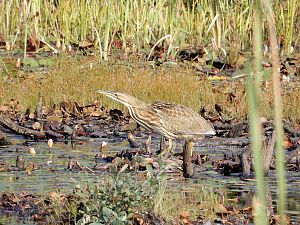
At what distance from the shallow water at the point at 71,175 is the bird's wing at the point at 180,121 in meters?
0.28

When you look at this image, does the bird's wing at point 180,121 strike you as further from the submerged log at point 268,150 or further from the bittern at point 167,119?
the submerged log at point 268,150

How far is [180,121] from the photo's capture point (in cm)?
885

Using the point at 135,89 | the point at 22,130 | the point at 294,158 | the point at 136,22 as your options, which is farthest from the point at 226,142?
the point at 136,22

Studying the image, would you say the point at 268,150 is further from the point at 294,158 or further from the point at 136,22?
the point at 136,22

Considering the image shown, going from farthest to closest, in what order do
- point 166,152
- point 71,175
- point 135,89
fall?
point 135,89 < point 166,152 < point 71,175

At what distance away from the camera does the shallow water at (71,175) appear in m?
6.75

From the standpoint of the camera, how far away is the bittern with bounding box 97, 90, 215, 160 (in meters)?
8.86

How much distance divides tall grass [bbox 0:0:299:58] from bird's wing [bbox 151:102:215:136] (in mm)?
6735

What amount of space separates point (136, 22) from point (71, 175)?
9.18 m

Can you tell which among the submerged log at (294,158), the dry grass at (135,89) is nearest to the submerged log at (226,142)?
the dry grass at (135,89)

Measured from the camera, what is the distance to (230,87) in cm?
1283

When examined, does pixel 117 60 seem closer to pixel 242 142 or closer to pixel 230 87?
pixel 230 87

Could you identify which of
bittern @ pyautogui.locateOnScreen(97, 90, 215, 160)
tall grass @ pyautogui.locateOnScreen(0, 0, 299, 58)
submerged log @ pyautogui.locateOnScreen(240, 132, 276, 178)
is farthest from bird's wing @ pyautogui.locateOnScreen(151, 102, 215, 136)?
tall grass @ pyautogui.locateOnScreen(0, 0, 299, 58)

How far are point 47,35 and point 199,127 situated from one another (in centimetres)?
A: 881
